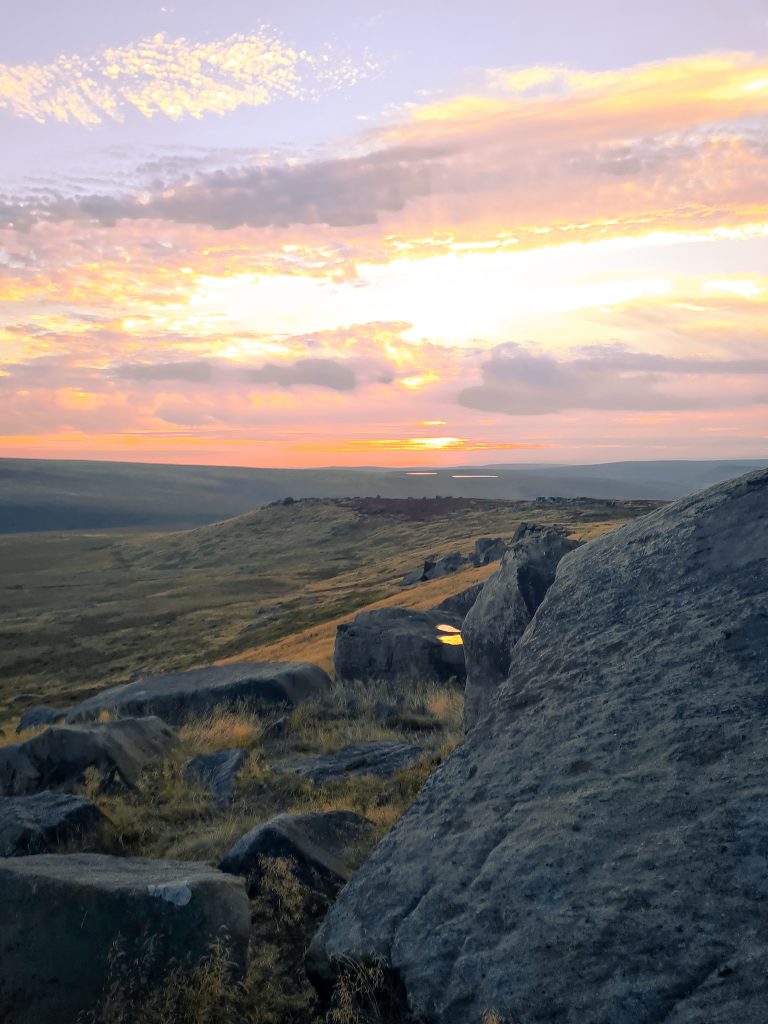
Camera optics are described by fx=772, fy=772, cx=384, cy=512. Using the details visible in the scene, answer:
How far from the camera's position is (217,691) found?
46.5 ft

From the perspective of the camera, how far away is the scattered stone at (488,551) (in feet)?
139

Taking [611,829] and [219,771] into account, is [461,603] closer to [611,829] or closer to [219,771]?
[219,771]

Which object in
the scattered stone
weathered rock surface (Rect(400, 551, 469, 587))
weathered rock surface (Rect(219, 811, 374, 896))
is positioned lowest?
weathered rock surface (Rect(400, 551, 469, 587))

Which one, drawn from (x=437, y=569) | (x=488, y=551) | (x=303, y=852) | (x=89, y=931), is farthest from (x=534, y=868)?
(x=437, y=569)

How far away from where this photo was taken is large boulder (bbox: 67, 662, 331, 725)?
1393 cm

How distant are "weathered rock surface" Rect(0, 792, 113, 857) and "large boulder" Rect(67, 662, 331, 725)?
620 cm

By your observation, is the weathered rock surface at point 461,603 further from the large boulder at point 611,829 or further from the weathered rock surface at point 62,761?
the large boulder at point 611,829

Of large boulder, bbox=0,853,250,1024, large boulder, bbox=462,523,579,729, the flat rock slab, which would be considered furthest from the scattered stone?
large boulder, bbox=0,853,250,1024

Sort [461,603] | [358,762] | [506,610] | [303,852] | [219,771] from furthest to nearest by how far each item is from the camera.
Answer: [461,603], [506,610], [358,762], [219,771], [303,852]

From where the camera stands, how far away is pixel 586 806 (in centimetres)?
462

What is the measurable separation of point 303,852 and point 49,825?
251cm

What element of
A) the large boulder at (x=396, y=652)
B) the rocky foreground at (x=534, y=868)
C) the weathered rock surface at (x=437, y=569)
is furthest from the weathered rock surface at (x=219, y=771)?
the weathered rock surface at (x=437, y=569)

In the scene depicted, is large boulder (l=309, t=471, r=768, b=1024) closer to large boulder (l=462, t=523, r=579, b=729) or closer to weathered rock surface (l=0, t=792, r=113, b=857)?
large boulder (l=462, t=523, r=579, b=729)

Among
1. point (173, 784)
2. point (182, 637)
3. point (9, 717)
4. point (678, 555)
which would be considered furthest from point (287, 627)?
point (678, 555)
